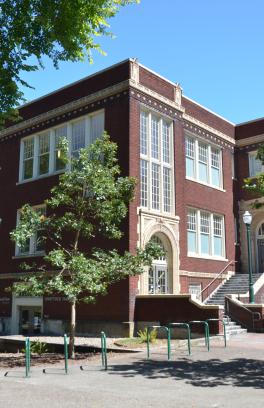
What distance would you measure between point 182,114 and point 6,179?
10153mm

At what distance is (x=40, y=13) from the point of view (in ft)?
38.0

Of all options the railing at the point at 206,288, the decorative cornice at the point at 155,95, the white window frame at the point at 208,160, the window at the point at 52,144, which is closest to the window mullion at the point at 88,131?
the window at the point at 52,144

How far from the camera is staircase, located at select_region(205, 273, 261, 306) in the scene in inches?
991

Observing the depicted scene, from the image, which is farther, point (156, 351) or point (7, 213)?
point (7, 213)

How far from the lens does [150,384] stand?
10.4 meters

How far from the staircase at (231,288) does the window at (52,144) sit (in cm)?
972

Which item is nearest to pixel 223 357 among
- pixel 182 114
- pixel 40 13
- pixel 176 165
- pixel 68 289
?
pixel 68 289

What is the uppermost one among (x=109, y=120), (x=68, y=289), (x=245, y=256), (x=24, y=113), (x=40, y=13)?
(x=24, y=113)

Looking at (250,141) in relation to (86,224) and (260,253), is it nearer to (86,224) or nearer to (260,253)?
(260,253)

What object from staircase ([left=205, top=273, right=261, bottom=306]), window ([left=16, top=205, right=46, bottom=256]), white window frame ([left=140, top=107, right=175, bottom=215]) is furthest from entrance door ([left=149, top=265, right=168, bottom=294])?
window ([left=16, top=205, right=46, bottom=256])

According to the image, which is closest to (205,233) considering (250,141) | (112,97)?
(250,141)

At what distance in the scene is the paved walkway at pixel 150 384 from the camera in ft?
28.9

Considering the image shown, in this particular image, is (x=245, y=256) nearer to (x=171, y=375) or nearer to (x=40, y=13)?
(x=171, y=375)

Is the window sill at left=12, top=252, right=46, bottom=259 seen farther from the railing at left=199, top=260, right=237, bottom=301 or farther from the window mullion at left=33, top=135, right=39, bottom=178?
the railing at left=199, top=260, right=237, bottom=301
